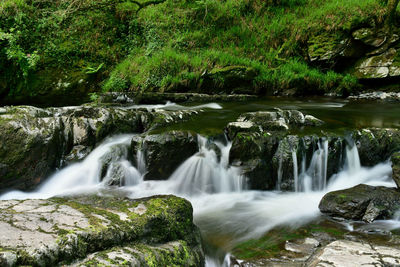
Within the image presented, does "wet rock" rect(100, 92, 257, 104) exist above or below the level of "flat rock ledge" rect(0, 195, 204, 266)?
above

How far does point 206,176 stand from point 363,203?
232cm

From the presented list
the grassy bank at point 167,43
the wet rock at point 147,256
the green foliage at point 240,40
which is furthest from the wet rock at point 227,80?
the wet rock at point 147,256

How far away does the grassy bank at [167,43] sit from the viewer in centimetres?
1041

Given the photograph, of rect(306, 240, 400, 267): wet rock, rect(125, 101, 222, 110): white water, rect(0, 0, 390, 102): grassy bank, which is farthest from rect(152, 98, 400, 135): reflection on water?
rect(306, 240, 400, 267): wet rock

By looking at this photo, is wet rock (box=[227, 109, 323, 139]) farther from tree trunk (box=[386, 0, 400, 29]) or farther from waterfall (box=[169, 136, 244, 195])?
tree trunk (box=[386, 0, 400, 29])

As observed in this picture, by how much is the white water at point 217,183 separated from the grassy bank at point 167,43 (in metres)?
4.96

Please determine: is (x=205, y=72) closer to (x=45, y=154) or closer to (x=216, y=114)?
(x=216, y=114)

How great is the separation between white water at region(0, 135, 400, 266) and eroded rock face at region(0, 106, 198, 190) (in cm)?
20

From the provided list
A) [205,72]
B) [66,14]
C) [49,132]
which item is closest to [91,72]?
[66,14]

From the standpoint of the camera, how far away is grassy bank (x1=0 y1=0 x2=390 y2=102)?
10.4 metres

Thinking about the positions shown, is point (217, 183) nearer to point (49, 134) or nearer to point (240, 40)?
point (49, 134)

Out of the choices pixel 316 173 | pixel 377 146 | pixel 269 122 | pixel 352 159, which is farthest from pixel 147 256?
pixel 377 146

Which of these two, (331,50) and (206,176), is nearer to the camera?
(206,176)

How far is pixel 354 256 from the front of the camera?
276 cm
